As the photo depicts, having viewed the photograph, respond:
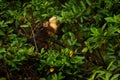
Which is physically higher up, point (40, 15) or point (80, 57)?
point (40, 15)

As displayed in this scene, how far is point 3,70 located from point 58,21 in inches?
35.1

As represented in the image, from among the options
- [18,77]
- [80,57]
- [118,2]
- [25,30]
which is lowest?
[18,77]

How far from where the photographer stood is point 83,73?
276 centimetres

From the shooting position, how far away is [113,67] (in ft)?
8.21

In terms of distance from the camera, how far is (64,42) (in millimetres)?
3027

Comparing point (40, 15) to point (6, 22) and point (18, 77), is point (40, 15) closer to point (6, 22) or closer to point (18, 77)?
point (6, 22)

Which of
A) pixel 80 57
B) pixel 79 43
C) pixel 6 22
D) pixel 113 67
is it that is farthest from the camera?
pixel 6 22

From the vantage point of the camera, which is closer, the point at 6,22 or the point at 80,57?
the point at 80,57

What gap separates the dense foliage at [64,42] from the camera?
103 inches

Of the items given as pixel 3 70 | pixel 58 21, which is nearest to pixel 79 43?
pixel 58 21

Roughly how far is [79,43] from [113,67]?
54cm

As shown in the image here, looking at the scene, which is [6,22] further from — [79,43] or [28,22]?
[79,43]

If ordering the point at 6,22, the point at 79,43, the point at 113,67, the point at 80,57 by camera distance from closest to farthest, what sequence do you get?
the point at 113,67 → the point at 80,57 → the point at 79,43 → the point at 6,22

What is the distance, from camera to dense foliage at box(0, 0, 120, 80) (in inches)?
103
